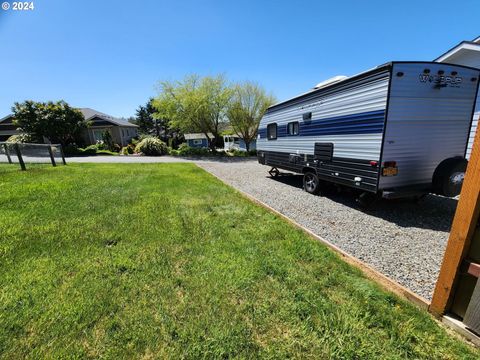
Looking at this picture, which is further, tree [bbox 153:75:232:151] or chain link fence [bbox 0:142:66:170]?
tree [bbox 153:75:232:151]

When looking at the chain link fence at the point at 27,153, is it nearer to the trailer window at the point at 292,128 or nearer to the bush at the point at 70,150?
the trailer window at the point at 292,128

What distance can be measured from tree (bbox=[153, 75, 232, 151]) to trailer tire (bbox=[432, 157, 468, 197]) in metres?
19.0

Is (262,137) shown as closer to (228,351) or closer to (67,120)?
(228,351)

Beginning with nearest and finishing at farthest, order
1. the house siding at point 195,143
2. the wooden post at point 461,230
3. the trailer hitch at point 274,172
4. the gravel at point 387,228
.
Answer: the wooden post at point 461,230 → the gravel at point 387,228 → the trailer hitch at point 274,172 → the house siding at point 195,143

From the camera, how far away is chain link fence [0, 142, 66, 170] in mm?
10891

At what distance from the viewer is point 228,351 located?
192 cm

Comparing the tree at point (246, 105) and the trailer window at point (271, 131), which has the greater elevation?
the tree at point (246, 105)

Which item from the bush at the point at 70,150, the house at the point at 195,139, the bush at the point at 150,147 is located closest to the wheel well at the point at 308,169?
the bush at the point at 150,147

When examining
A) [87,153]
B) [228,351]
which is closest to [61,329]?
[228,351]

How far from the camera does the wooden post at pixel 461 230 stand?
1.88 metres

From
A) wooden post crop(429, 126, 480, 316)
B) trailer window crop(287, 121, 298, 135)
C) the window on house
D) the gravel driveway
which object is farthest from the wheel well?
the window on house

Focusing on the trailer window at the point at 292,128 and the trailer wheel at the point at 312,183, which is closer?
the trailer wheel at the point at 312,183

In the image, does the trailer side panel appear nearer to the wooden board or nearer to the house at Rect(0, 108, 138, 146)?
the wooden board

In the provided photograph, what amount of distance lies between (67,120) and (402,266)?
29.9m
